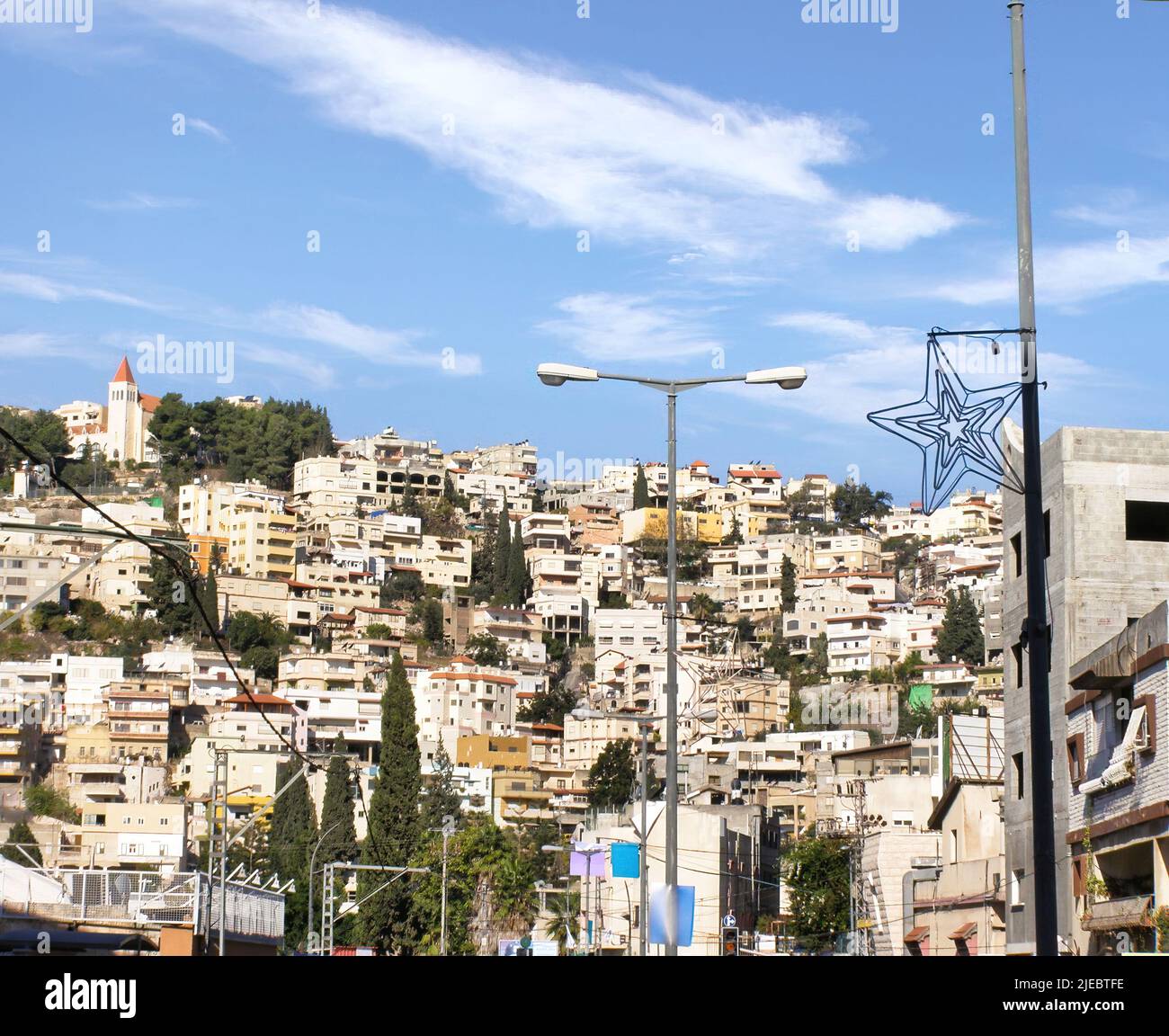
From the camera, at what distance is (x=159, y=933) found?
147ft

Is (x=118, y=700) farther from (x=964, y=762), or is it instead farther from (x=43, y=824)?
(x=964, y=762)

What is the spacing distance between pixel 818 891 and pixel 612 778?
64.4 m

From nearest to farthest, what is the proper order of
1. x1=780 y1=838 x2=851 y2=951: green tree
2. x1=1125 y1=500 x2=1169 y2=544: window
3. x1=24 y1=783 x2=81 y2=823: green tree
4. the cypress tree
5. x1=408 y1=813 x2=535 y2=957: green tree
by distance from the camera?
x1=1125 y1=500 x2=1169 y2=544: window
x1=780 y1=838 x2=851 y2=951: green tree
x1=408 y1=813 x2=535 y2=957: green tree
x1=24 y1=783 x2=81 y2=823: green tree
the cypress tree

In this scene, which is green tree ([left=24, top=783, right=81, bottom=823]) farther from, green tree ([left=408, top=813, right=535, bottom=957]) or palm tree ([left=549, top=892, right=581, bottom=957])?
palm tree ([left=549, top=892, right=581, bottom=957])

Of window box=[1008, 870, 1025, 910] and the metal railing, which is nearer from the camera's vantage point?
window box=[1008, 870, 1025, 910]

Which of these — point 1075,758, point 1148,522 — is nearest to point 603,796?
point 1148,522

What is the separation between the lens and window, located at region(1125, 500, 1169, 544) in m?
41.6

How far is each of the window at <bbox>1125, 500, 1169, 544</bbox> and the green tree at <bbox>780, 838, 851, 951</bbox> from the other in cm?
Answer: 3864

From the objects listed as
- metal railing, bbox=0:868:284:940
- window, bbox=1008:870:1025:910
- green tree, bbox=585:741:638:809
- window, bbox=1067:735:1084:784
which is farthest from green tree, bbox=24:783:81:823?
window, bbox=1067:735:1084:784

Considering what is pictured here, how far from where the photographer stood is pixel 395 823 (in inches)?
3708

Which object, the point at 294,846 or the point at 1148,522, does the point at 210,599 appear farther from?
the point at 1148,522

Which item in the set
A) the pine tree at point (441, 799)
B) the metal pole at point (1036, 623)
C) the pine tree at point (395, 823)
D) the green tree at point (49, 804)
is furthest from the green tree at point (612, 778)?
the metal pole at point (1036, 623)

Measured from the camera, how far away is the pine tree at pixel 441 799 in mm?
115738

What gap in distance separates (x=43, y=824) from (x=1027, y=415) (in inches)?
5968
